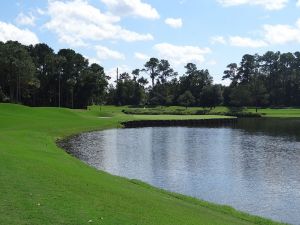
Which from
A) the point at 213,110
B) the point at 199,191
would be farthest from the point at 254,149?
the point at 213,110

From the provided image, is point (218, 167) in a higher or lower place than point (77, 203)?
lower

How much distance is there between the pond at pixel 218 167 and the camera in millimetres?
25969

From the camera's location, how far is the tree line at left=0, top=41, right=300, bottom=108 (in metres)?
123

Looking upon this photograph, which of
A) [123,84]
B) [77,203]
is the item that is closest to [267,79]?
[123,84]

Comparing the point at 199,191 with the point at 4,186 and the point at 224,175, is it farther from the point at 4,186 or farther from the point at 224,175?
the point at 4,186

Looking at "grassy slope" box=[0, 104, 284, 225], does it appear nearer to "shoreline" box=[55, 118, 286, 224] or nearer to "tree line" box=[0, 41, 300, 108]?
"shoreline" box=[55, 118, 286, 224]

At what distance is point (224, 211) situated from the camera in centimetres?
2144

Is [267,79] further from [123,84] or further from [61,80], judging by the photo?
[61,80]

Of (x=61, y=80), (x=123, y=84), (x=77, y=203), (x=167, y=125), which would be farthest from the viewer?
(x=123, y=84)

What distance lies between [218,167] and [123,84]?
147881mm

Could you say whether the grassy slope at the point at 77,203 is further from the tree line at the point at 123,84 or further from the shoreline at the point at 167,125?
the tree line at the point at 123,84

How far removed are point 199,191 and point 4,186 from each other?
13.6 meters

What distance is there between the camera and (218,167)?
37.2 m

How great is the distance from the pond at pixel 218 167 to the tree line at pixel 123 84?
67.3 m
